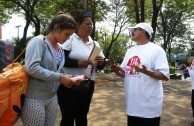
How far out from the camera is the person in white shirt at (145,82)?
3.35 meters

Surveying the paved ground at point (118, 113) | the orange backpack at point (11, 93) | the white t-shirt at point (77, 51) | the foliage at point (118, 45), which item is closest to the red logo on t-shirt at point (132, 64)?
the white t-shirt at point (77, 51)

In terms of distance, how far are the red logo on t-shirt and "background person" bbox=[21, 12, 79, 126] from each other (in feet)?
3.27

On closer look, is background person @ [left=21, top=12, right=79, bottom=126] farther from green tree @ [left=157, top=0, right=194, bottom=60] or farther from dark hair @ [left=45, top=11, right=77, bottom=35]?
green tree @ [left=157, top=0, right=194, bottom=60]

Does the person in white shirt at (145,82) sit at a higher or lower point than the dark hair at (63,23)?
lower

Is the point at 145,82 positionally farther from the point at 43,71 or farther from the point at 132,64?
A: the point at 43,71

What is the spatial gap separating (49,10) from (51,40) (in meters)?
21.6

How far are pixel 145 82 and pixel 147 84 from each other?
30 millimetres

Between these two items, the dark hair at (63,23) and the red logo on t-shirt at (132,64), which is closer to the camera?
the dark hair at (63,23)

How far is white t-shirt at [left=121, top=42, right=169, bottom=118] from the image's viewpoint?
337cm

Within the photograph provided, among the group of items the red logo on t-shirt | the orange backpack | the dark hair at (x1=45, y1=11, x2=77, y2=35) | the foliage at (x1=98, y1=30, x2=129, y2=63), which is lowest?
the orange backpack

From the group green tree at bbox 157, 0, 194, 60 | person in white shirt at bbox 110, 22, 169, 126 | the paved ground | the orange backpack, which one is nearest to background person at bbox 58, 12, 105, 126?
person in white shirt at bbox 110, 22, 169, 126

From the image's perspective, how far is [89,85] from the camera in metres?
3.65

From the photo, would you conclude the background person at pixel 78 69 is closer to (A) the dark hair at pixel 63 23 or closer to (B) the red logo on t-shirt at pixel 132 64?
(B) the red logo on t-shirt at pixel 132 64

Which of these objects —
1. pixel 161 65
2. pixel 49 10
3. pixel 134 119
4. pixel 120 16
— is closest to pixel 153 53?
pixel 161 65
